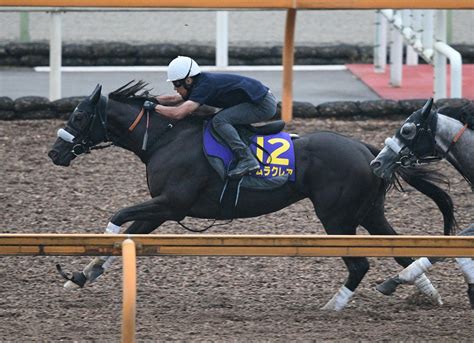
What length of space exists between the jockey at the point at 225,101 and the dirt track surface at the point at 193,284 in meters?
0.96

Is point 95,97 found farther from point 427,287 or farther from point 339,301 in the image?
point 427,287

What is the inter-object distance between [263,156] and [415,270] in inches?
50.8

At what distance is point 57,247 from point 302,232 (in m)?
3.72

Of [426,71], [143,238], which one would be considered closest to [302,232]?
[143,238]

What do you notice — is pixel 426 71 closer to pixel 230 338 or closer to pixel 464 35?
pixel 464 35

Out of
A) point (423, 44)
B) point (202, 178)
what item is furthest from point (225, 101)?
point (423, 44)

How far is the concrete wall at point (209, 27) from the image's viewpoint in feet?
59.5

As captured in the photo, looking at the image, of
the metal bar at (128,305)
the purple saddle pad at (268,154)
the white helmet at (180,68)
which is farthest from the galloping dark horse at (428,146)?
the metal bar at (128,305)

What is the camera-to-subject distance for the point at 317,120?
44.2 feet

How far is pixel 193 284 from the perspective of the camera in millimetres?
9055

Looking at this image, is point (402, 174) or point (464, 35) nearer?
point (402, 174)

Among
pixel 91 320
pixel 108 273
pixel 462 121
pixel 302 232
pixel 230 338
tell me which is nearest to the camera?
pixel 230 338

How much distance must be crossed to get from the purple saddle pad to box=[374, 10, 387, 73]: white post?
772 cm

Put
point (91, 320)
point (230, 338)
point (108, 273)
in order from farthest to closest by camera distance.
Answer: point (108, 273)
point (91, 320)
point (230, 338)
